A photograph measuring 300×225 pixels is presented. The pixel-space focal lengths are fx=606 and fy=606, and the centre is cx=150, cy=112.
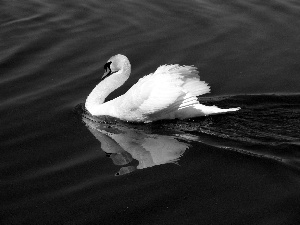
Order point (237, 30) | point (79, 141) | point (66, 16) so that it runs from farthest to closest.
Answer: point (66, 16) < point (237, 30) < point (79, 141)

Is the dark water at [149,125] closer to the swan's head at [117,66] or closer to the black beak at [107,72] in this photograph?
the black beak at [107,72]

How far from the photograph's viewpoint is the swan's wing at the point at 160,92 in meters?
10.6

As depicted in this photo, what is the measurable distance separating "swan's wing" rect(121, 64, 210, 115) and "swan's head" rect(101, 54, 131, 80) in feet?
3.28

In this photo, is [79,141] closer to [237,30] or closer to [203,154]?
[203,154]

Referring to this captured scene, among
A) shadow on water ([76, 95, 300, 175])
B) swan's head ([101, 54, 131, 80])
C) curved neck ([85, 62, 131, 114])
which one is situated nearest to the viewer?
shadow on water ([76, 95, 300, 175])

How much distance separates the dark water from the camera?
8.16 metres

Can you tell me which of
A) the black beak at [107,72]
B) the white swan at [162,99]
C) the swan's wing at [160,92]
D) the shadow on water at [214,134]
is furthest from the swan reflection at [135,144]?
the black beak at [107,72]

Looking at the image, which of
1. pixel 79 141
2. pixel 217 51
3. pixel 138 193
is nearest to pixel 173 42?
pixel 217 51

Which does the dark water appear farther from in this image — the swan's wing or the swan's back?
the swan's wing

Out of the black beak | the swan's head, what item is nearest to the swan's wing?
the swan's head

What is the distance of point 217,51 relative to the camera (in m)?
13.9

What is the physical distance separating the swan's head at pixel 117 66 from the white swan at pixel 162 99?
30.2 inches

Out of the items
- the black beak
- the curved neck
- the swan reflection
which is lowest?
the swan reflection

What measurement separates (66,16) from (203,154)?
8.08 m
